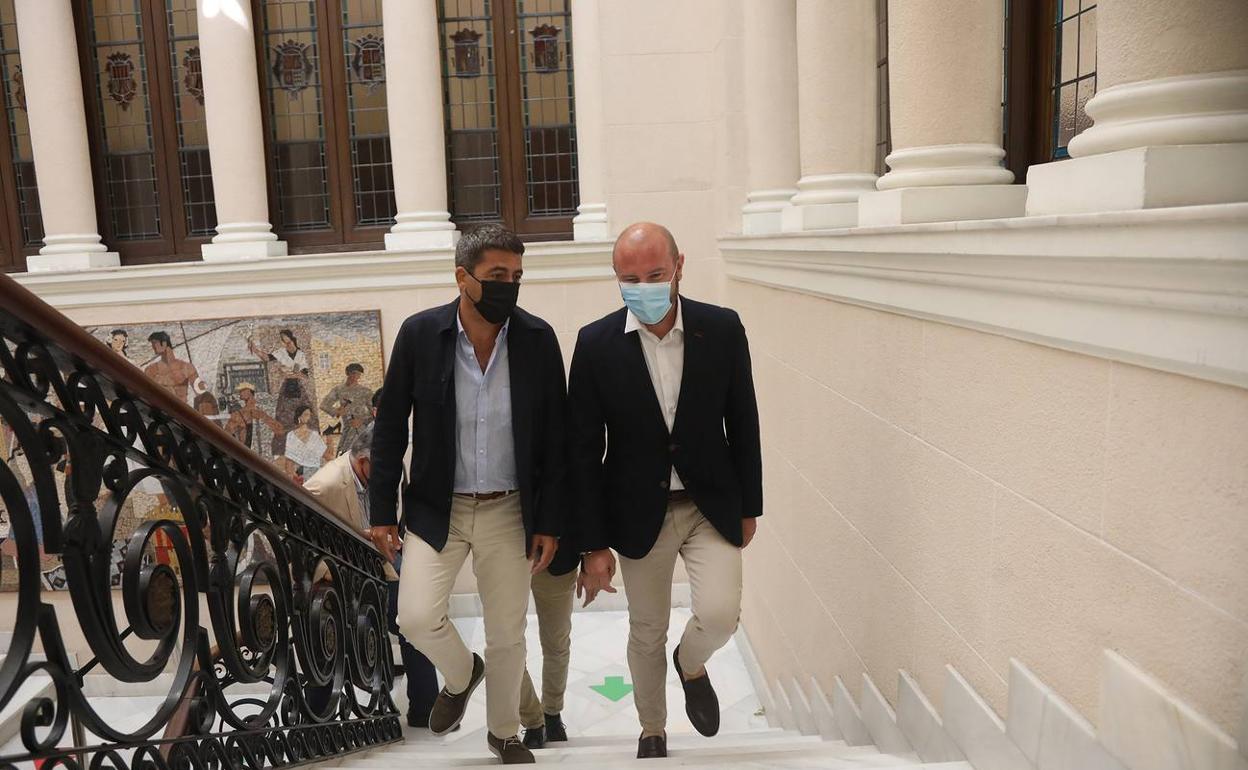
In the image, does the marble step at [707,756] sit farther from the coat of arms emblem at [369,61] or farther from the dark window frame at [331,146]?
the coat of arms emblem at [369,61]

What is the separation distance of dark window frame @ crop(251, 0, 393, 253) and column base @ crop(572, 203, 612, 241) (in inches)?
72.4

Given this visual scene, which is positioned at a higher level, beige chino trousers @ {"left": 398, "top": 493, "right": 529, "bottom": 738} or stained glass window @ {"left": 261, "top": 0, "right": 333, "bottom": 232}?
stained glass window @ {"left": 261, "top": 0, "right": 333, "bottom": 232}

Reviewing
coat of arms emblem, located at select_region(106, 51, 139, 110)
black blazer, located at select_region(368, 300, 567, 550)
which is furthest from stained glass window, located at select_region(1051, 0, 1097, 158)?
coat of arms emblem, located at select_region(106, 51, 139, 110)

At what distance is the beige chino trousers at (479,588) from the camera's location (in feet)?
11.4

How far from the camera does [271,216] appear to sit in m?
8.57

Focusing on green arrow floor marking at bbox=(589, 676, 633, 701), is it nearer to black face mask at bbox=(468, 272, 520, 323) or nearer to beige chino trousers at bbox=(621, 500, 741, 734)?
beige chino trousers at bbox=(621, 500, 741, 734)

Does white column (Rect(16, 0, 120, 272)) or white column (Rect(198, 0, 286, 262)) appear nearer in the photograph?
white column (Rect(198, 0, 286, 262))

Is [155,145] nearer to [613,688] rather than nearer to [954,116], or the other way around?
[613,688]

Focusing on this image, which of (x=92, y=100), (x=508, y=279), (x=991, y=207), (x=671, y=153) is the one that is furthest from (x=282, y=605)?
(x=92, y=100)

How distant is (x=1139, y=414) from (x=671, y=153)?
258 inches

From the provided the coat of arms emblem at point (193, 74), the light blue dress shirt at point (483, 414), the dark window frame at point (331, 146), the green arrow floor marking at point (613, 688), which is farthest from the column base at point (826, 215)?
the coat of arms emblem at point (193, 74)

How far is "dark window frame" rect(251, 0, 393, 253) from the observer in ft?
27.2

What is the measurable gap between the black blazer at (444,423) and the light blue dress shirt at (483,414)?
0.15 ft

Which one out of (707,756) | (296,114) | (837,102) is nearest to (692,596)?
(707,756)
